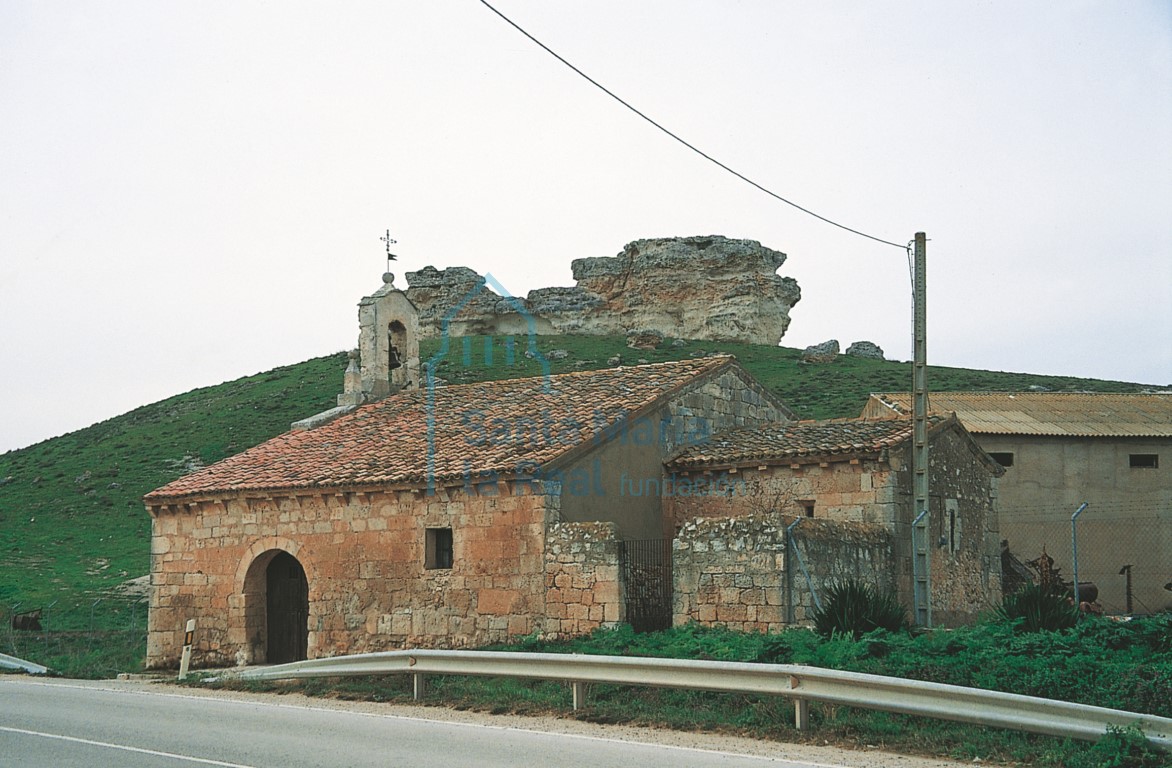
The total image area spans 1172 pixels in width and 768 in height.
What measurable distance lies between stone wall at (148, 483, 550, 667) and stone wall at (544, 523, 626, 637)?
0.21 meters

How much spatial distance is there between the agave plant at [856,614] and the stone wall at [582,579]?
347 centimetres

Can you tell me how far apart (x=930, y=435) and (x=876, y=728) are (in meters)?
9.30

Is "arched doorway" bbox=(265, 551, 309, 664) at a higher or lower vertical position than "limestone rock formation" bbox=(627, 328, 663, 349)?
lower

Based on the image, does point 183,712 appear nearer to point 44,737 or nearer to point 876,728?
point 44,737

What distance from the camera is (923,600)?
15.6m

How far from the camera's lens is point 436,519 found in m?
18.4

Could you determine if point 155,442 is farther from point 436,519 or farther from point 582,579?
point 582,579

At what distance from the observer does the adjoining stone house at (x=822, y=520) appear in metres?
15.2

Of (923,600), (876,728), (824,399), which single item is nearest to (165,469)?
(824,399)

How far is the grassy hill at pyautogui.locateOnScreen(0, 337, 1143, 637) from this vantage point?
114ft

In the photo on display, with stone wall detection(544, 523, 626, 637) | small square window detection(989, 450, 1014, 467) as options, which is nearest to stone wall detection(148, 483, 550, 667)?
stone wall detection(544, 523, 626, 637)

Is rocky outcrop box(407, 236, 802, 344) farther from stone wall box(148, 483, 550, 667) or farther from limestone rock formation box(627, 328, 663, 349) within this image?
stone wall box(148, 483, 550, 667)

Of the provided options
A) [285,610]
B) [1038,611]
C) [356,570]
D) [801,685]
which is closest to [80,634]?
[285,610]

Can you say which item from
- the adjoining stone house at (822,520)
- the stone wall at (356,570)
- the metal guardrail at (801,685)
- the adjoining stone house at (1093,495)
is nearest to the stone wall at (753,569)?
the adjoining stone house at (822,520)
